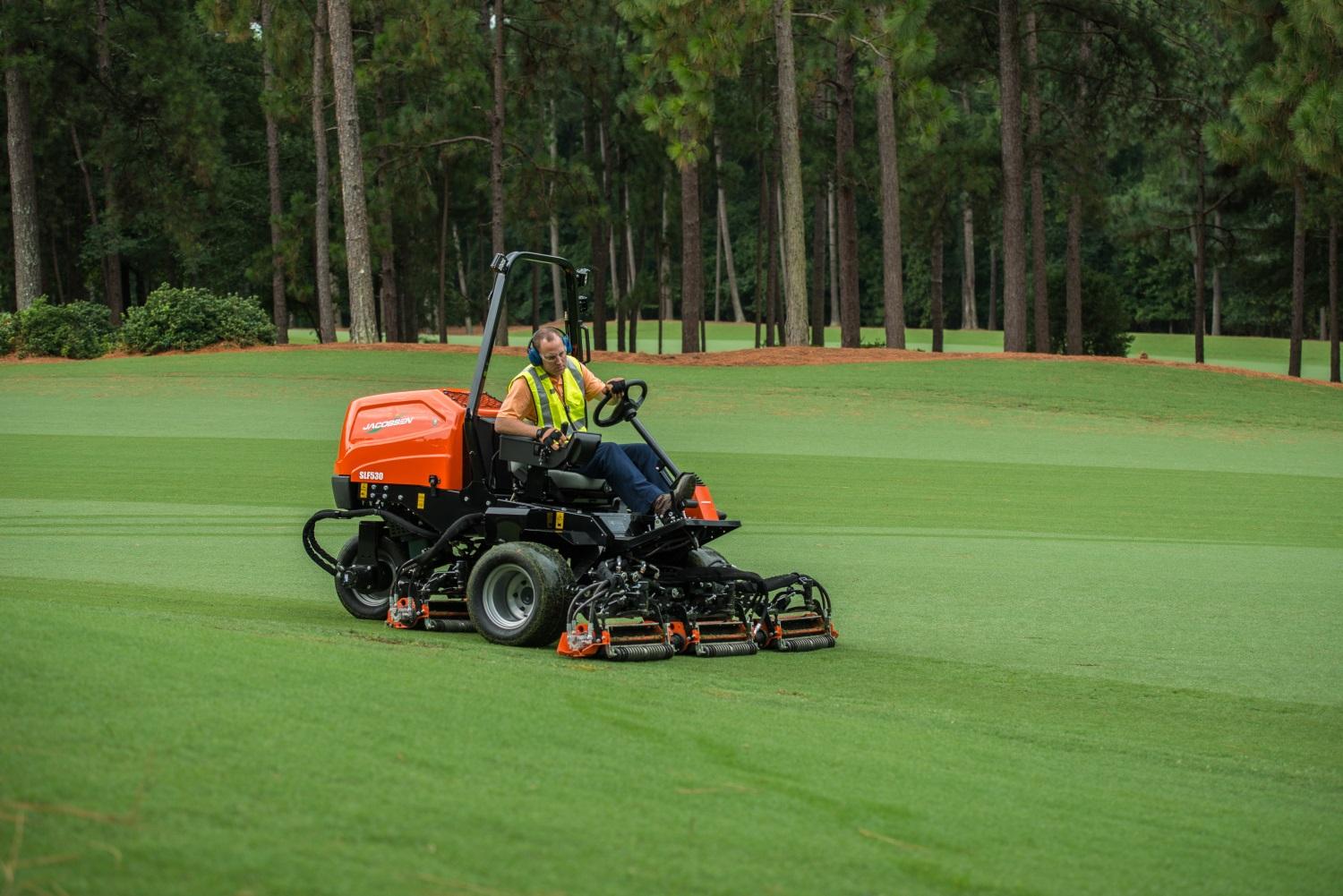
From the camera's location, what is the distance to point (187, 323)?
126ft

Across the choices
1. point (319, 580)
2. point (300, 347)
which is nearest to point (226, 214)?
point (300, 347)

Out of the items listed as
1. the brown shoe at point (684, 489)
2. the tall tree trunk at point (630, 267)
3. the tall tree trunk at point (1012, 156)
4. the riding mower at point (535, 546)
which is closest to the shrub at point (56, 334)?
the tall tree trunk at point (630, 267)

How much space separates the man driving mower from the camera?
372 inches

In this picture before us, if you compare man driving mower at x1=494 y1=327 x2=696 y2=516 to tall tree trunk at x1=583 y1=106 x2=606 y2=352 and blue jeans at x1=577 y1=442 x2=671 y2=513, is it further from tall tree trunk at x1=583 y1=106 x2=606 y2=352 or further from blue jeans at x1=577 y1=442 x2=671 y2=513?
tall tree trunk at x1=583 y1=106 x2=606 y2=352

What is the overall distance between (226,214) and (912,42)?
30193mm

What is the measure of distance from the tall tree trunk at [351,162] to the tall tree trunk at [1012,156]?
607 inches

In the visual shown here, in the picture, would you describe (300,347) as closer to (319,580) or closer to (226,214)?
(226,214)

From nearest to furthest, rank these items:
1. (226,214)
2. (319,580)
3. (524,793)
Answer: (524,793), (319,580), (226,214)

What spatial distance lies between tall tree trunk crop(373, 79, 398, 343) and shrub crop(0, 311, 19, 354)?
11.3m

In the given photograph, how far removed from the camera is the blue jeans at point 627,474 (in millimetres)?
9445

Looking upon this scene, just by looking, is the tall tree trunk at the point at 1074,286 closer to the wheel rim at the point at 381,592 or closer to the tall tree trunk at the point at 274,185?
the tall tree trunk at the point at 274,185

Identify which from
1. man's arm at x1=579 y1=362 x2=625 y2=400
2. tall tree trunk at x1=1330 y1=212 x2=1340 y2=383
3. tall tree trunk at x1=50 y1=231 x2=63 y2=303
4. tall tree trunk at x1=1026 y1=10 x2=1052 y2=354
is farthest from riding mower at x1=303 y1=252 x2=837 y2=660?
tall tree trunk at x1=50 y1=231 x2=63 y2=303

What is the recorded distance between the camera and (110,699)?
539cm

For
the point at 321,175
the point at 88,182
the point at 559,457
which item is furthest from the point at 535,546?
the point at 88,182
